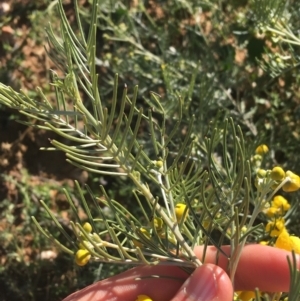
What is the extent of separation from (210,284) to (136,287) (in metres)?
0.31

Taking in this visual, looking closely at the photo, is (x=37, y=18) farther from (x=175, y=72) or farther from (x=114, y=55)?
(x=175, y=72)

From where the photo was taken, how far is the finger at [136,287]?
53.1 inches

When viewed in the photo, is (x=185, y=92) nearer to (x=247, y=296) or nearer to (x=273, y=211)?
(x=273, y=211)

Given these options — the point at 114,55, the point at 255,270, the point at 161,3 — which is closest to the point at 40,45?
the point at 114,55

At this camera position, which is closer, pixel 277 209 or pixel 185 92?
pixel 277 209

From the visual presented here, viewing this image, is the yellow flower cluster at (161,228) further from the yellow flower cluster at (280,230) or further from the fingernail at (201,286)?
the yellow flower cluster at (280,230)

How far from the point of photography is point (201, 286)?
3.74ft

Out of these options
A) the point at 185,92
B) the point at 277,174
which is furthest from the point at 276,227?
the point at 185,92

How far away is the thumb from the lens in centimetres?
112

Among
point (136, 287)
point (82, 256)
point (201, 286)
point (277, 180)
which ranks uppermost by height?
point (277, 180)

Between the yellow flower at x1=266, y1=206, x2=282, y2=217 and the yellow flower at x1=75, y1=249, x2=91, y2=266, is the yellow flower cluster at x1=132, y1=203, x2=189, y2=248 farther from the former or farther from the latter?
the yellow flower at x1=266, y1=206, x2=282, y2=217

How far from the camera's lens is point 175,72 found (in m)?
2.29

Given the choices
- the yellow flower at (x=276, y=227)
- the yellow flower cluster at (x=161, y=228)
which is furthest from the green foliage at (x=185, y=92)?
the yellow flower at (x=276, y=227)

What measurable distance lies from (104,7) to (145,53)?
15.4 inches
